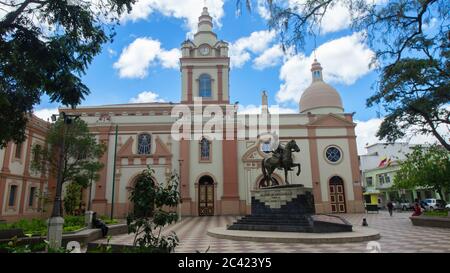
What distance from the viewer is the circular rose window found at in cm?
2688

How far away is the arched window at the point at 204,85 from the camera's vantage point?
29.8m

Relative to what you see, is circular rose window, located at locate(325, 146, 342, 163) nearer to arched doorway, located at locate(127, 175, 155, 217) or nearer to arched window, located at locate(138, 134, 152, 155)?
arched window, located at locate(138, 134, 152, 155)

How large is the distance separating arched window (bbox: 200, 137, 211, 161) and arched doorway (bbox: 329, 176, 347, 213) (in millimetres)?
10849

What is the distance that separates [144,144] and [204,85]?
8.16 m

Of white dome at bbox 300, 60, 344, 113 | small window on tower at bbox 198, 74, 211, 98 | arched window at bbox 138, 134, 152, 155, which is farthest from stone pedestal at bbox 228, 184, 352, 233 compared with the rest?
white dome at bbox 300, 60, 344, 113

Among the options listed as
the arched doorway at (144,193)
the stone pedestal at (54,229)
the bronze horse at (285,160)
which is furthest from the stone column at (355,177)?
the arched doorway at (144,193)

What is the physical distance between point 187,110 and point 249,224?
1690cm

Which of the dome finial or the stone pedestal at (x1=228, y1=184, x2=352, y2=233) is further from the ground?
the dome finial

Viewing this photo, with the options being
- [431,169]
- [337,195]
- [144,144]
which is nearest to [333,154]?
[337,195]

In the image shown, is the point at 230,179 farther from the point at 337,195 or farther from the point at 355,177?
the point at 355,177

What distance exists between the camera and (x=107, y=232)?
12.6m

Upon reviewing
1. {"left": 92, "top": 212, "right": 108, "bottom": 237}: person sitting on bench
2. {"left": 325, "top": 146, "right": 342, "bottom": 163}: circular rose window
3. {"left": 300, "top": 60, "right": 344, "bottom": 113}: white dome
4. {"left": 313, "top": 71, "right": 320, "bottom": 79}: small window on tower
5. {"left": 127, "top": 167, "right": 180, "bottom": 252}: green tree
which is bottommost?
{"left": 92, "top": 212, "right": 108, "bottom": 237}: person sitting on bench
